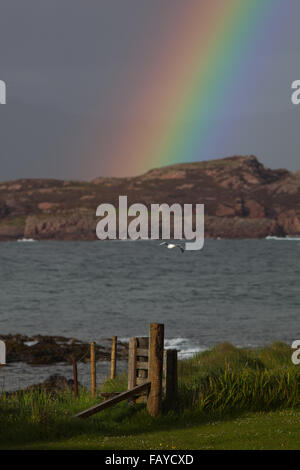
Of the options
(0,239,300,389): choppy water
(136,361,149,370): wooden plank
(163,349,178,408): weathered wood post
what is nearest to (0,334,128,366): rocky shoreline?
(0,239,300,389): choppy water

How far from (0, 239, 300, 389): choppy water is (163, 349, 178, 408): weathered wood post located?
15.4 meters

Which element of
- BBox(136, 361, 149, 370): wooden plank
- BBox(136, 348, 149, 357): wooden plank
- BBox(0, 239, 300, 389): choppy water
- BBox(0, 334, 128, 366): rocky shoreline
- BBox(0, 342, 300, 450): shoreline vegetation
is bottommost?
BBox(0, 342, 300, 450): shoreline vegetation

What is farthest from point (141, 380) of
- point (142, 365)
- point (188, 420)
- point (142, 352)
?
point (188, 420)

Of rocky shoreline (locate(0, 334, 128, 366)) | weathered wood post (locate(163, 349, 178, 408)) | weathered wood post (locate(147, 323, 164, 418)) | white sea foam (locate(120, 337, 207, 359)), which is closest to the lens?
weathered wood post (locate(147, 323, 164, 418))

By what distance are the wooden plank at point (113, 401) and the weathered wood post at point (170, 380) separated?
48 cm

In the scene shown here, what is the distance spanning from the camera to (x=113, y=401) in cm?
1672

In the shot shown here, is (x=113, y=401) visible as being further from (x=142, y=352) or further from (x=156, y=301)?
(x=156, y=301)

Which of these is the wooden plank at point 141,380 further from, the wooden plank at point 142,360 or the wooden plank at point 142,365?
the wooden plank at point 142,365

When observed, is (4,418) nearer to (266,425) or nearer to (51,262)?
(266,425)

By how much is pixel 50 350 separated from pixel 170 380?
83.0 feet

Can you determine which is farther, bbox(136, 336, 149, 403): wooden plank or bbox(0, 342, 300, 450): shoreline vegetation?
bbox(136, 336, 149, 403): wooden plank

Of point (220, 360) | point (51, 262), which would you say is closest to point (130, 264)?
point (51, 262)

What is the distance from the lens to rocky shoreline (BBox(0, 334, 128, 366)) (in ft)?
130

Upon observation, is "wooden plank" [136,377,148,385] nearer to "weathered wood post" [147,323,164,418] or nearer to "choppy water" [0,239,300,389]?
"weathered wood post" [147,323,164,418]
